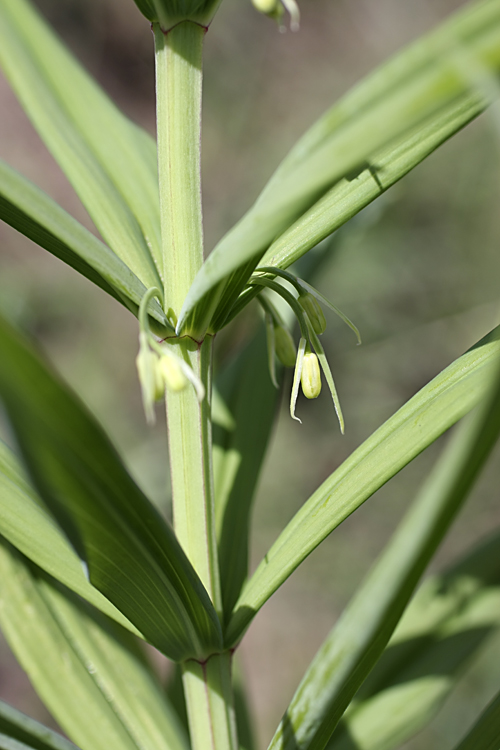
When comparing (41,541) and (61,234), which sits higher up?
(61,234)

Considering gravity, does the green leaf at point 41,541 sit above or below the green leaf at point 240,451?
above

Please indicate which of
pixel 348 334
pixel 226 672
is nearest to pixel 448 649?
pixel 226 672

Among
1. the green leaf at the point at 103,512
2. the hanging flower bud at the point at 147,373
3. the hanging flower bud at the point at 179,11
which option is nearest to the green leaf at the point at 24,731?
the green leaf at the point at 103,512

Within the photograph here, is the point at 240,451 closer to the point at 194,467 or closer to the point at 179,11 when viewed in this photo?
the point at 194,467

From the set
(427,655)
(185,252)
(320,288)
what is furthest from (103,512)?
(320,288)

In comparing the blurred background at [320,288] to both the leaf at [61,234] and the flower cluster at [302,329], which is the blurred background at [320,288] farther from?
the leaf at [61,234]

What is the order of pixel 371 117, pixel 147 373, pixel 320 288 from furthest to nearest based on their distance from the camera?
pixel 320 288
pixel 147 373
pixel 371 117
